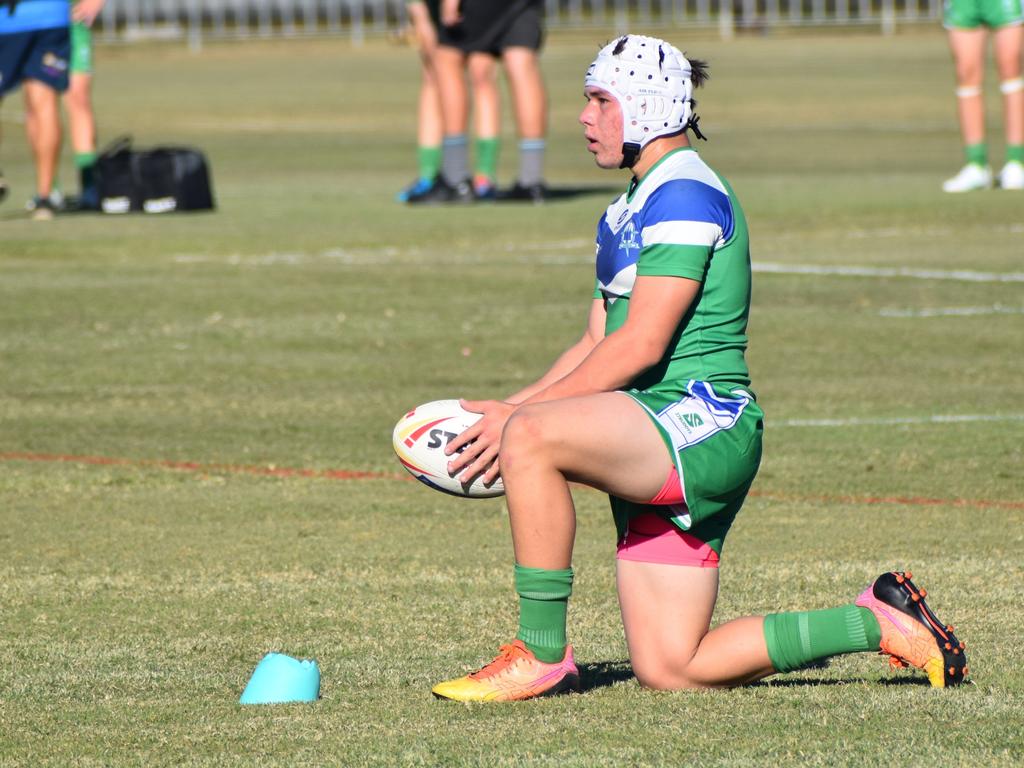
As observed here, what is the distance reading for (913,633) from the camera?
5.26 meters

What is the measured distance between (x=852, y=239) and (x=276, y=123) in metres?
16.2

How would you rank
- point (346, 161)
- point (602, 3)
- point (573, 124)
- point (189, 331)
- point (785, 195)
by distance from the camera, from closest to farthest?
1. point (189, 331)
2. point (785, 195)
3. point (346, 161)
4. point (573, 124)
5. point (602, 3)

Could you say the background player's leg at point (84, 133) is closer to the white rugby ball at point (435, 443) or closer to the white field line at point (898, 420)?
the white field line at point (898, 420)

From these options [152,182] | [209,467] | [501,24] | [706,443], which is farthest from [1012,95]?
[706,443]

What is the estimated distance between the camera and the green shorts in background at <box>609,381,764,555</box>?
5.21 metres

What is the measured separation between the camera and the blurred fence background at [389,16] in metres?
53.3

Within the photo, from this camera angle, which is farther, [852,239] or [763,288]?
[852,239]

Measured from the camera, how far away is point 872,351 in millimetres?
11461

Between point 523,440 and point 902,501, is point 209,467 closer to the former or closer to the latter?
point 902,501

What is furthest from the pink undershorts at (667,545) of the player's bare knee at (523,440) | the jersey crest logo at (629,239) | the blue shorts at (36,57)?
the blue shorts at (36,57)

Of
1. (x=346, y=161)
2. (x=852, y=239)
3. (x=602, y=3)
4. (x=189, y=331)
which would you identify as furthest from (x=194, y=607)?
(x=602, y=3)

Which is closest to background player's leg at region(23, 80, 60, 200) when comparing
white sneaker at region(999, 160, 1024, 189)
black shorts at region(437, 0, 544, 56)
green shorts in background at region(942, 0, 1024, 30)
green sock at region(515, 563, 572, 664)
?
black shorts at region(437, 0, 544, 56)

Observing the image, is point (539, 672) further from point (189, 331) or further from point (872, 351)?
point (189, 331)

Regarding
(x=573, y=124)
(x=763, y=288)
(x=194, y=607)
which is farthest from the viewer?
(x=573, y=124)
